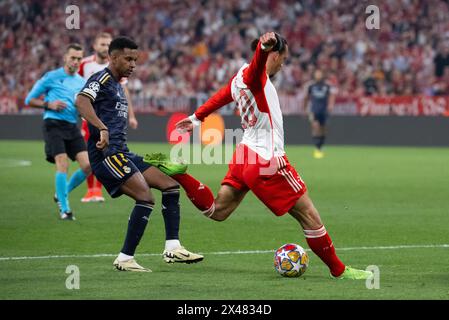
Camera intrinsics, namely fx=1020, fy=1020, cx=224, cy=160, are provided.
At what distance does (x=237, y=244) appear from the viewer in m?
10.8

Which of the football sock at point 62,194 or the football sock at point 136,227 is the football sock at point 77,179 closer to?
the football sock at point 62,194

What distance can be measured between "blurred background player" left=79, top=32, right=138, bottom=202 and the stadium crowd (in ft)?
56.0

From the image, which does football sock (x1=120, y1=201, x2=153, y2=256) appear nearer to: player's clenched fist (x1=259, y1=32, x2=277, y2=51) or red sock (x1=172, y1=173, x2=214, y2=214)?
red sock (x1=172, y1=173, x2=214, y2=214)

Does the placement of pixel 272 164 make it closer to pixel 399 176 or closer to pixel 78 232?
pixel 78 232

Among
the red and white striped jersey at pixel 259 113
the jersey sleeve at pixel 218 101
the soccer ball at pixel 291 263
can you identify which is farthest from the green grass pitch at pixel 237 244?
the jersey sleeve at pixel 218 101

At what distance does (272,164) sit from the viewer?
8.52 metres

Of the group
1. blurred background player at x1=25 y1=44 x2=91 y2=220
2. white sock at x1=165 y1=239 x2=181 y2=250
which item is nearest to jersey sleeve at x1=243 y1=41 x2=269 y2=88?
white sock at x1=165 y1=239 x2=181 y2=250

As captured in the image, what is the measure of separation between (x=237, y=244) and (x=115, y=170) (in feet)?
7.34

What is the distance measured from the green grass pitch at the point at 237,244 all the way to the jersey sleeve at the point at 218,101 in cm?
139

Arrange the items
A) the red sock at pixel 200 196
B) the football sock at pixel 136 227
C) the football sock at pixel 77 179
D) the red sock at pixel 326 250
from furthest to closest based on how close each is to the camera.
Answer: the football sock at pixel 77 179 < the red sock at pixel 200 196 < the football sock at pixel 136 227 < the red sock at pixel 326 250

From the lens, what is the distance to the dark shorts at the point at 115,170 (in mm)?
9023

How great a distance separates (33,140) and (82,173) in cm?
2062

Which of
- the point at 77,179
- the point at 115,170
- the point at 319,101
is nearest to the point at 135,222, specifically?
the point at 115,170
